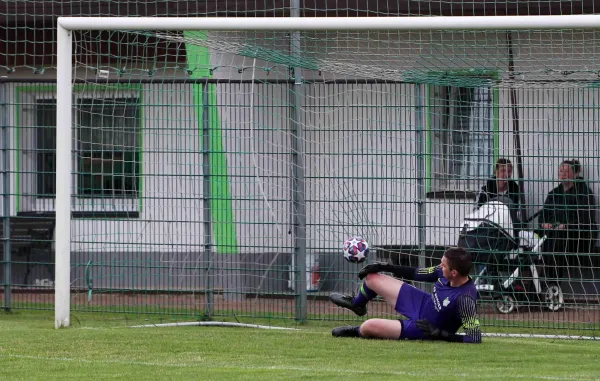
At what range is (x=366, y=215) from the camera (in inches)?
461

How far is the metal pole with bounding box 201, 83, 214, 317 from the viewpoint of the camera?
1195cm

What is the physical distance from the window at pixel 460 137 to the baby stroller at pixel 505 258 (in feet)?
1.24

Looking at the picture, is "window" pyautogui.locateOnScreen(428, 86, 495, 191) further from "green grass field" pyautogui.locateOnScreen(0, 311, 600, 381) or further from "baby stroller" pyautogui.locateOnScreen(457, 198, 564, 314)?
"green grass field" pyautogui.locateOnScreen(0, 311, 600, 381)

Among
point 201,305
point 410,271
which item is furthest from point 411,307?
point 201,305

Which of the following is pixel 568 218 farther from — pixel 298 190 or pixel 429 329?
pixel 298 190

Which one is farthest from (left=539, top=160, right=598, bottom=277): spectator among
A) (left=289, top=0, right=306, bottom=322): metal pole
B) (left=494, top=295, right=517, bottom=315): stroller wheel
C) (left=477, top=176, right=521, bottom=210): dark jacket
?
(left=289, top=0, right=306, bottom=322): metal pole

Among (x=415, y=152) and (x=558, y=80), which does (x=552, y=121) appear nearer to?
(x=558, y=80)

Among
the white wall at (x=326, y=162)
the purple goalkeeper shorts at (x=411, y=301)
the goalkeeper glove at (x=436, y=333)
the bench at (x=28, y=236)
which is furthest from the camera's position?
the bench at (x=28, y=236)

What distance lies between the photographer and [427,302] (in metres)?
9.91

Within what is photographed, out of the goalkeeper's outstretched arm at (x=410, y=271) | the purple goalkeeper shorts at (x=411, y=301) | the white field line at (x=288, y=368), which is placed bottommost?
the white field line at (x=288, y=368)

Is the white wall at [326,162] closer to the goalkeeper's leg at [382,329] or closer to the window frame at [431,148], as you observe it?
the window frame at [431,148]

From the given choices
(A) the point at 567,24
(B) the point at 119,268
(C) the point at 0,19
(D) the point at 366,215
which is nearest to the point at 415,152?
(D) the point at 366,215

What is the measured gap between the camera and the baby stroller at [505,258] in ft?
37.3

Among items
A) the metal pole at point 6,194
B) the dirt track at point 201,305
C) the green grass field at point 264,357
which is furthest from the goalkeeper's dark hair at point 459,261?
the metal pole at point 6,194
